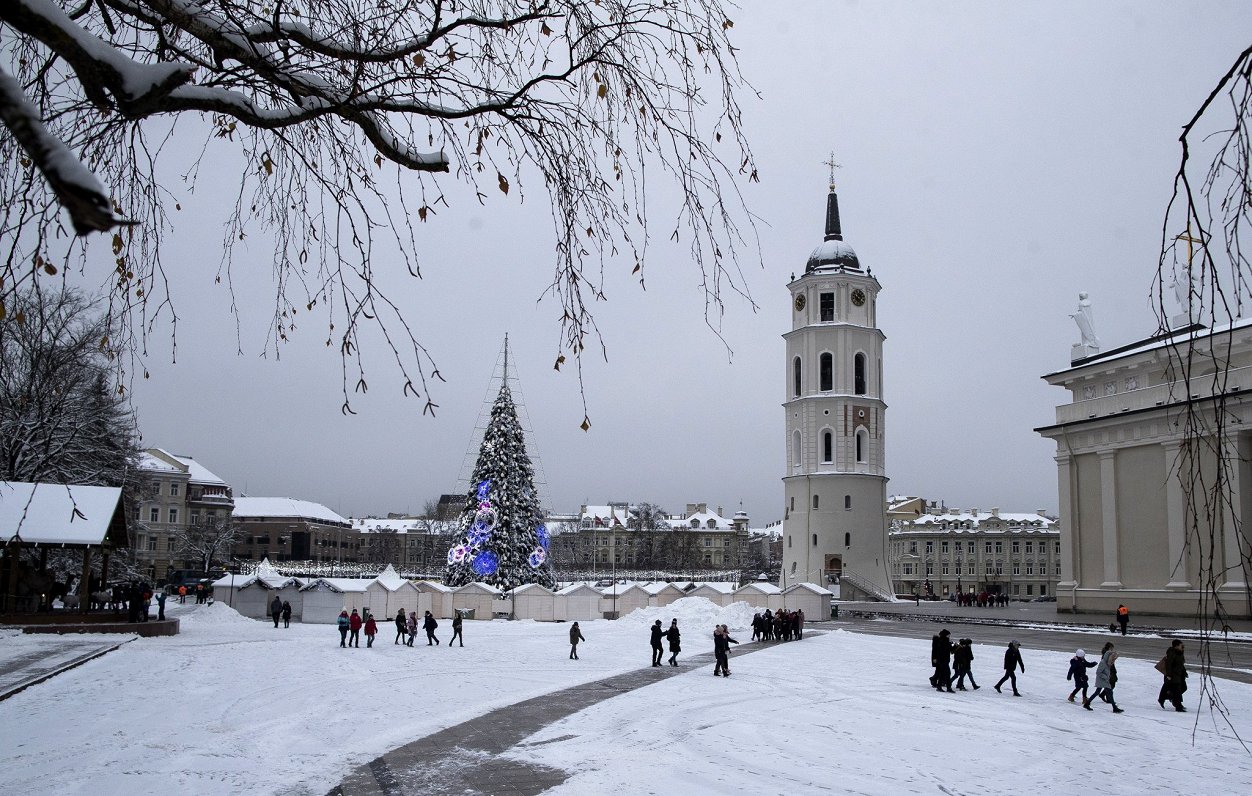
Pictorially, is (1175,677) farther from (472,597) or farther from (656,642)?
(472,597)

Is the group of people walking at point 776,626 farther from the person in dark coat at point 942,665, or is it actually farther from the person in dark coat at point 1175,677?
the person in dark coat at point 1175,677

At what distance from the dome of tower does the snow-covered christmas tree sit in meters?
31.7

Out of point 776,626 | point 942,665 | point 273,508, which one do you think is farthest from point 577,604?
point 273,508

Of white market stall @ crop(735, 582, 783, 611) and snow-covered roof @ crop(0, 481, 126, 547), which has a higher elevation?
snow-covered roof @ crop(0, 481, 126, 547)

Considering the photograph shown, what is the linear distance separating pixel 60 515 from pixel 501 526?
2171 cm

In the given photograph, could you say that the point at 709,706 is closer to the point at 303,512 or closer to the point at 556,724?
the point at 556,724

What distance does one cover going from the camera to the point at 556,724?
14070 mm

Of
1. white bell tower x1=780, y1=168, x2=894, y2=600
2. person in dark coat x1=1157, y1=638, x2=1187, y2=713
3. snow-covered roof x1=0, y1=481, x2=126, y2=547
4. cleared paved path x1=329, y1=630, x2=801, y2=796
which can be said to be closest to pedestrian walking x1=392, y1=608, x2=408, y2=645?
snow-covered roof x1=0, y1=481, x2=126, y2=547

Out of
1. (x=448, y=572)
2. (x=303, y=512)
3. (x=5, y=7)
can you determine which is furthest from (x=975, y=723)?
(x=303, y=512)

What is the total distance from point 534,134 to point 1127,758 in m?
11.1

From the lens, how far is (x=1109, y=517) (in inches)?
1640

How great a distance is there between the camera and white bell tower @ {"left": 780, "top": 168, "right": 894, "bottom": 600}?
64.8 meters

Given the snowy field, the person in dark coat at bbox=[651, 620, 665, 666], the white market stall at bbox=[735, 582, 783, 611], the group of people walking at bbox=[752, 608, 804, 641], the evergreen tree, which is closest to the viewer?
the snowy field

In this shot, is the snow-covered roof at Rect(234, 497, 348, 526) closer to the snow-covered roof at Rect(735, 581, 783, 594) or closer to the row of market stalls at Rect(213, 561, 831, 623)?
the row of market stalls at Rect(213, 561, 831, 623)
